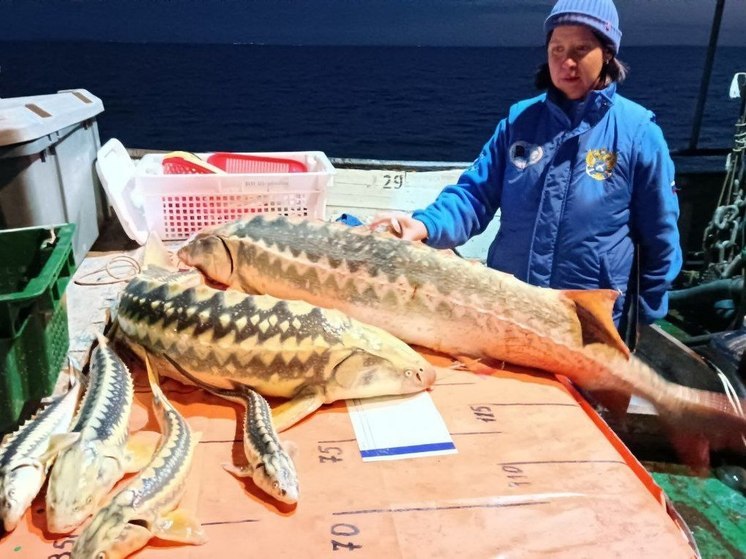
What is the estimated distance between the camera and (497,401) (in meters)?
2.22

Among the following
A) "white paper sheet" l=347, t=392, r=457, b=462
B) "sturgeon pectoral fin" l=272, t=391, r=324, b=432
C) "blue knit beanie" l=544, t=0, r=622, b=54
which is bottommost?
"white paper sheet" l=347, t=392, r=457, b=462

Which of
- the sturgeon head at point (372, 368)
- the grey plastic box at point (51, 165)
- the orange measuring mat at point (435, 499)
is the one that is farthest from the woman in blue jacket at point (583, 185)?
the grey plastic box at point (51, 165)

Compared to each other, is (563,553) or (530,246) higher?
(530,246)

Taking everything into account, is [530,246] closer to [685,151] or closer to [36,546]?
[36,546]

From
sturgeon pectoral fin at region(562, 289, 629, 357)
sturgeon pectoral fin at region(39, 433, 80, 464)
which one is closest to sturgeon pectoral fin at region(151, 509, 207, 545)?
sturgeon pectoral fin at region(39, 433, 80, 464)

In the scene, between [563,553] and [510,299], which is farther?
[510,299]

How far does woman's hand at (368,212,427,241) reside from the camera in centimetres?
282

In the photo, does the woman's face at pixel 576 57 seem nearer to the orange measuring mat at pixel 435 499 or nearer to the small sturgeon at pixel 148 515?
the orange measuring mat at pixel 435 499

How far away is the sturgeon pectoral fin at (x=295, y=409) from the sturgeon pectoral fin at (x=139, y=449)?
1.13 ft

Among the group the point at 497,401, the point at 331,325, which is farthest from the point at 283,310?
the point at 497,401

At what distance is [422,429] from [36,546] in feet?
3.44

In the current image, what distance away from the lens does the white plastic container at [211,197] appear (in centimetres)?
351

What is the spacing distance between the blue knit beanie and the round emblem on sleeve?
0.49m

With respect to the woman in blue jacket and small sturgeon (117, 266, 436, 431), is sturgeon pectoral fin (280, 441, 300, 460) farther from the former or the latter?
the woman in blue jacket
